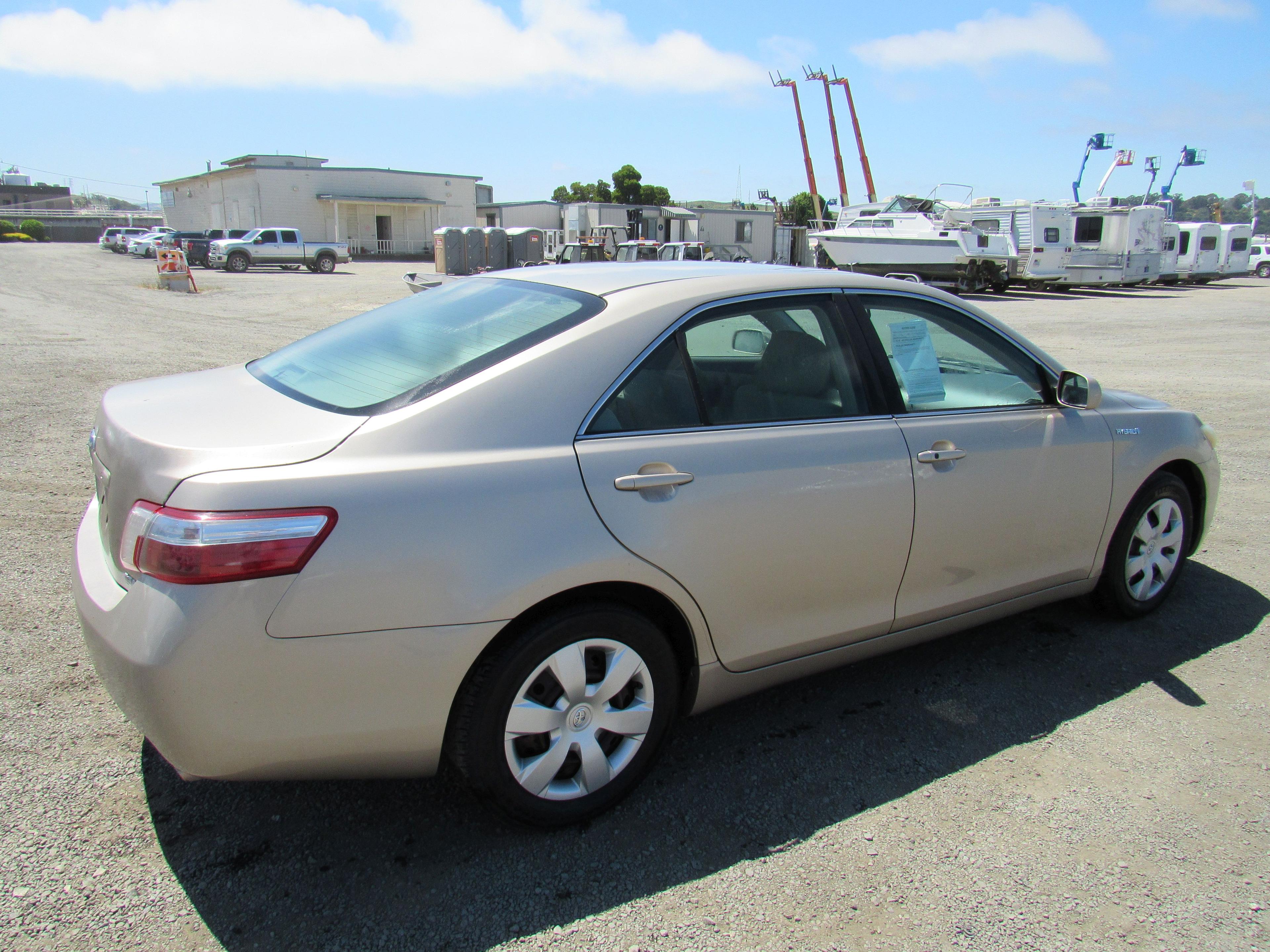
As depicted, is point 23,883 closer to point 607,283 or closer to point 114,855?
point 114,855

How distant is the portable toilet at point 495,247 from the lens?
3369cm

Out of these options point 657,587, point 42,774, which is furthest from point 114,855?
point 657,587

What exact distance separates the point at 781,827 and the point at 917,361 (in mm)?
1771

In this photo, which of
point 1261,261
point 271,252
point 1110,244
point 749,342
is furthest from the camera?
point 1261,261

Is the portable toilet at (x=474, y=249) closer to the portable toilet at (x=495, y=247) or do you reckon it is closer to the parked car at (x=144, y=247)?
the portable toilet at (x=495, y=247)

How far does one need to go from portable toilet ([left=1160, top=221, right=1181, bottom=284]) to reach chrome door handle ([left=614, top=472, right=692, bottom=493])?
3607 centimetres

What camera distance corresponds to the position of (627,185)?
79.4 m

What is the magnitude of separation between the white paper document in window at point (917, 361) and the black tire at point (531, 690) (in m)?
1.39

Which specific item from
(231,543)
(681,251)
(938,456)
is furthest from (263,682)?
(681,251)

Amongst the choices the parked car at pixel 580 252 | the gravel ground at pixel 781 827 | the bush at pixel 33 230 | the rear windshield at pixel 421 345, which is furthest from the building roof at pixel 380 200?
the rear windshield at pixel 421 345

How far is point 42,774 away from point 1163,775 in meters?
3.54

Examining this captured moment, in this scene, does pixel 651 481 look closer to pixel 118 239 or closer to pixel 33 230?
pixel 118 239

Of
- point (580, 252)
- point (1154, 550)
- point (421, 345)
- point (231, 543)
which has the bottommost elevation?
point (1154, 550)

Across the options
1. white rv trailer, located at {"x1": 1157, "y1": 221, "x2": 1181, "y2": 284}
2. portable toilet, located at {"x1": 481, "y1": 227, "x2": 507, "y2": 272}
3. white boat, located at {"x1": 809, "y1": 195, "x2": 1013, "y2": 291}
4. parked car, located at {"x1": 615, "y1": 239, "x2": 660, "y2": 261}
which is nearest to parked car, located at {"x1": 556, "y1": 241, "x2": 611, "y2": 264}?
parked car, located at {"x1": 615, "y1": 239, "x2": 660, "y2": 261}
